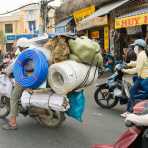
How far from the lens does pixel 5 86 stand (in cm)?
798

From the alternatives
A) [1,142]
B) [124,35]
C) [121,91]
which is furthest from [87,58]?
[124,35]

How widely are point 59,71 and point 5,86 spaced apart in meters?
1.70

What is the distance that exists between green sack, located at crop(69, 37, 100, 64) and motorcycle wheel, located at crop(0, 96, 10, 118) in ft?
6.07

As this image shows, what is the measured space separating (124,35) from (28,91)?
14.7 metres

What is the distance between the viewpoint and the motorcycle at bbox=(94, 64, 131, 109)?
9.26 meters

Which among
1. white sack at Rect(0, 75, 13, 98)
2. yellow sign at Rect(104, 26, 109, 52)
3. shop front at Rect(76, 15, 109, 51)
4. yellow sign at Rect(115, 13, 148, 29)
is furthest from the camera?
yellow sign at Rect(104, 26, 109, 52)

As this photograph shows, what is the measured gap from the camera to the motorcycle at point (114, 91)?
9260 millimetres

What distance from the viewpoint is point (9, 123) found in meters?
7.61

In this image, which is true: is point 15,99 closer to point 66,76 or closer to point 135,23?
point 66,76

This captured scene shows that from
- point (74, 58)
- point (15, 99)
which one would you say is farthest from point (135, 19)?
point (74, 58)

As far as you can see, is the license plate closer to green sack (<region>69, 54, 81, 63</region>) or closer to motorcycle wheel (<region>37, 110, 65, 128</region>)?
motorcycle wheel (<region>37, 110, 65, 128</region>)

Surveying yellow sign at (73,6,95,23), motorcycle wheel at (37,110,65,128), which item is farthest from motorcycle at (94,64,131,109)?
yellow sign at (73,6,95,23)

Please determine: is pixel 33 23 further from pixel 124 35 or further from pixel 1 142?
pixel 1 142

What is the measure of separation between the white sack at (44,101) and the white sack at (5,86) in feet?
2.15
